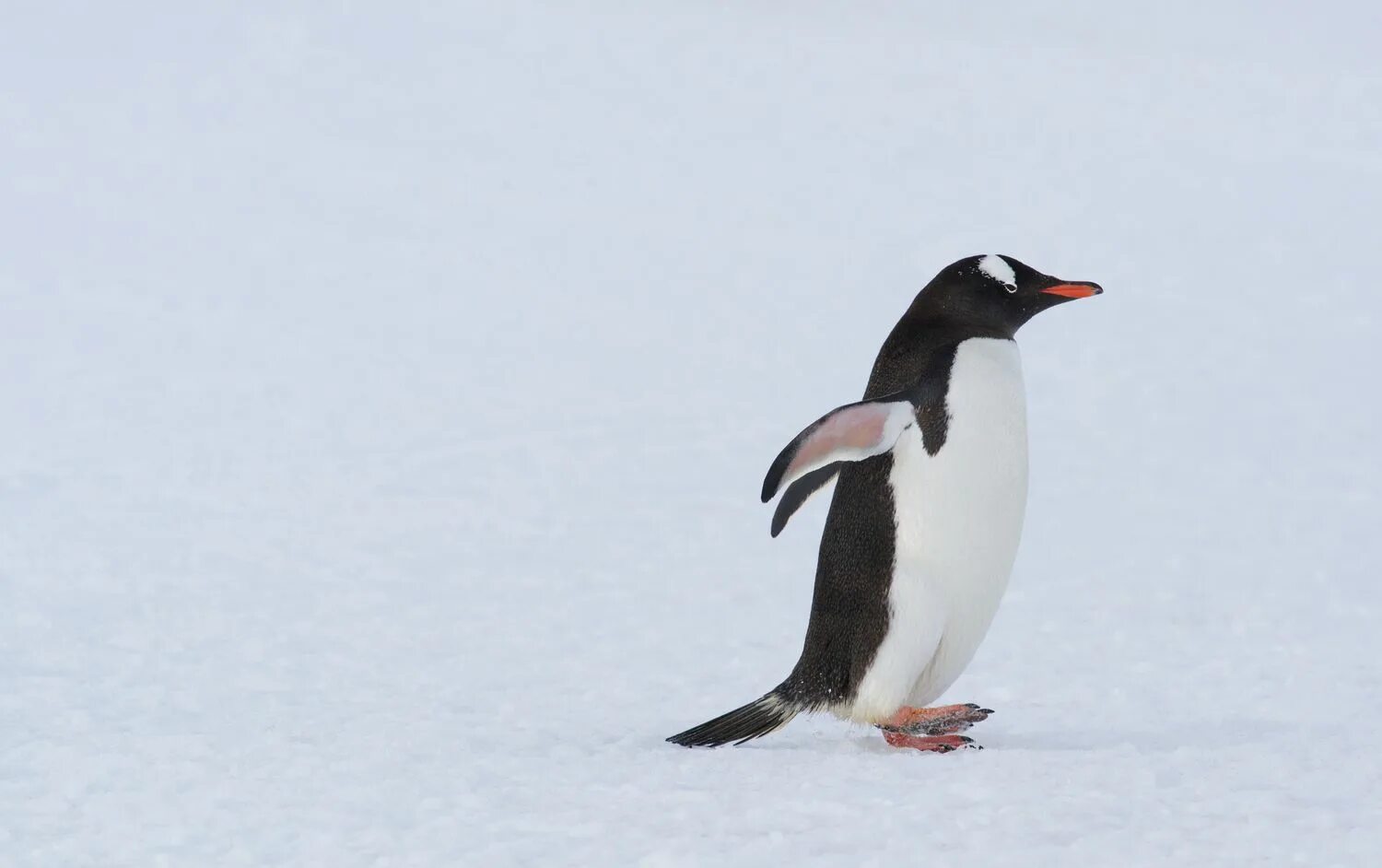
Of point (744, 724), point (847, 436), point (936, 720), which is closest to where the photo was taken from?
point (847, 436)

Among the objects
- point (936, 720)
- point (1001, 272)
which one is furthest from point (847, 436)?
point (936, 720)

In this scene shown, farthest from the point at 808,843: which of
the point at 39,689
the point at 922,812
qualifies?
the point at 39,689

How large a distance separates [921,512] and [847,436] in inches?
9.4

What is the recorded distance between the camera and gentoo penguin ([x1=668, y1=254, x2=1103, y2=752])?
3301 mm

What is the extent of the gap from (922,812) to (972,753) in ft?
1.24

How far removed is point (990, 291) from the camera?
3.42 meters

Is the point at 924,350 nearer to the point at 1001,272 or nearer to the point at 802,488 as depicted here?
the point at 1001,272

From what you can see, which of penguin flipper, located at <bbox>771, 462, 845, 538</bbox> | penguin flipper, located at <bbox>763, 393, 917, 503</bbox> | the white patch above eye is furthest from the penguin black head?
penguin flipper, located at <bbox>771, 462, 845, 538</bbox>

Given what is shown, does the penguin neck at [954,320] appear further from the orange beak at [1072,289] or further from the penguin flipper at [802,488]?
the penguin flipper at [802,488]

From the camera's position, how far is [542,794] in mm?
3094

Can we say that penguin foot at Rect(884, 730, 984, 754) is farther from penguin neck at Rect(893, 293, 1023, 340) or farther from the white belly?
penguin neck at Rect(893, 293, 1023, 340)

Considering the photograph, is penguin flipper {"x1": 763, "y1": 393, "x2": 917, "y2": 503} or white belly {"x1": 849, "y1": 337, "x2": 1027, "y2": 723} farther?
white belly {"x1": 849, "y1": 337, "x2": 1027, "y2": 723}

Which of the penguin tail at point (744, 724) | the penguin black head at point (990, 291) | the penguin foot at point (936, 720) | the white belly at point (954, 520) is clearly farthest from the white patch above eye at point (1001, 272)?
the penguin tail at point (744, 724)

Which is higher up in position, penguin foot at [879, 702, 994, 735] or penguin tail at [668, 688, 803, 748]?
penguin tail at [668, 688, 803, 748]
